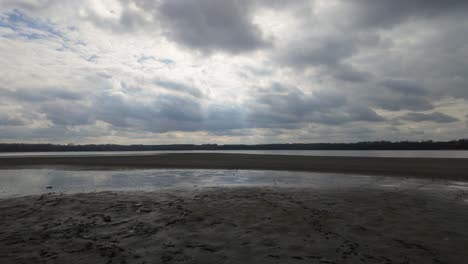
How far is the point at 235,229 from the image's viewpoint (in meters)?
7.52

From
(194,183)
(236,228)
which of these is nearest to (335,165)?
(194,183)

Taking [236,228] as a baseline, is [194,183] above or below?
below

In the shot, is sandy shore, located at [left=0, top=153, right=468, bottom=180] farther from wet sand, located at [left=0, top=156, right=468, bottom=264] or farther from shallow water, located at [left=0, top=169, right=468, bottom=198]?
wet sand, located at [left=0, top=156, right=468, bottom=264]

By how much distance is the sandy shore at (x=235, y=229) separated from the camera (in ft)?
18.2

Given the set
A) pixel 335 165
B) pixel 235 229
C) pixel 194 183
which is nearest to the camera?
pixel 235 229

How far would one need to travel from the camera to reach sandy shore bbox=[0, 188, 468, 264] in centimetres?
556

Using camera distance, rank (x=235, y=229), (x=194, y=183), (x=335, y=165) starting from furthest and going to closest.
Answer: (x=335, y=165), (x=194, y=183), (x=235, y=229)

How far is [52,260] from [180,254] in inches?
103

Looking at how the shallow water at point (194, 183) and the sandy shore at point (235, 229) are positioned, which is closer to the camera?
the sandy shore at point (235, 229)

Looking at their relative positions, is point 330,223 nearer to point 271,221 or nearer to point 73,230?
point 271,221

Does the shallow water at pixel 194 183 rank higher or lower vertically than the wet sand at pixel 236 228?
lower

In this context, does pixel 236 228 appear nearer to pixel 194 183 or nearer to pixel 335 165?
pixel 194 183

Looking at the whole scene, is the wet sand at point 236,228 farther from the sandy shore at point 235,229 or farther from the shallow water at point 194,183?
the shallow water at point 194,183

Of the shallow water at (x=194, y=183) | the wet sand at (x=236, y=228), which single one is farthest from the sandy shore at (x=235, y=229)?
the shallow water at (x=194, y=183)
